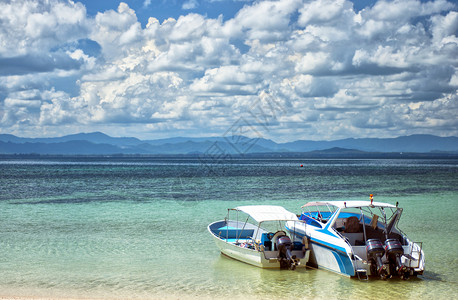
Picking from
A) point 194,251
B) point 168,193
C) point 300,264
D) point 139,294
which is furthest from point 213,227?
point 168,193

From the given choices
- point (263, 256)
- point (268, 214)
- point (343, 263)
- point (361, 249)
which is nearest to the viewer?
point (343, 263)

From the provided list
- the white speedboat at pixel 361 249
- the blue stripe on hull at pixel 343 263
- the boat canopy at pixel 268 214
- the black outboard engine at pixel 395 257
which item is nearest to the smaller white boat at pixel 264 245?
the boat canopy at pixel 268 214

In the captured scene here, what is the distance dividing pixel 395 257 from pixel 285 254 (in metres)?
3.67

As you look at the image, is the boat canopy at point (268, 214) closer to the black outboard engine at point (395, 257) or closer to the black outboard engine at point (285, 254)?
the black outboard engine at point (285, 254)

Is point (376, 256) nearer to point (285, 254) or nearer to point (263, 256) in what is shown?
point (285, 254)

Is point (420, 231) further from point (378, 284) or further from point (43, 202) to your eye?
point (43, 202)

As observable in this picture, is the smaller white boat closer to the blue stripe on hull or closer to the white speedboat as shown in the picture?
the white speedboat

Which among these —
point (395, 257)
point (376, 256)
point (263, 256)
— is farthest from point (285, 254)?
point (395, 257)

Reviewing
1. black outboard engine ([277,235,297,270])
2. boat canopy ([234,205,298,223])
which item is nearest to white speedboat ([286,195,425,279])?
boat canopy ([234,205,298,223])

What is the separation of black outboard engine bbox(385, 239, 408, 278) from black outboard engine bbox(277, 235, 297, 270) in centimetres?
317

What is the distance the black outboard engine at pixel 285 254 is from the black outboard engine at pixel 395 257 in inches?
125

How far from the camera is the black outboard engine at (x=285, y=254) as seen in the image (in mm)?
16828

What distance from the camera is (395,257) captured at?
1563 cm

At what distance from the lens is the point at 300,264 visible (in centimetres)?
1695
